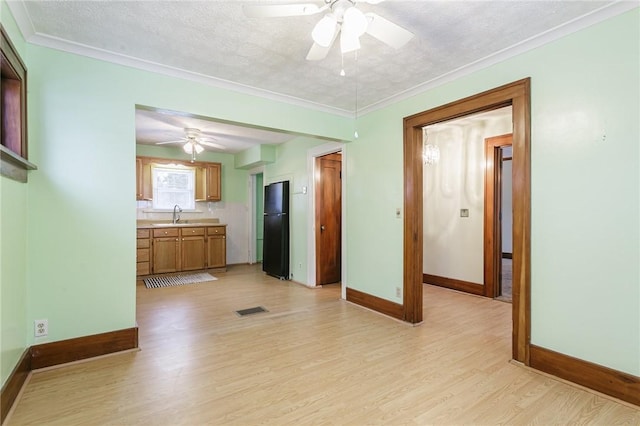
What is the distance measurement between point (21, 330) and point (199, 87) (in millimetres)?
2340

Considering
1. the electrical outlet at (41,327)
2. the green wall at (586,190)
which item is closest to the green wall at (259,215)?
the electrical outlet at (41,327)

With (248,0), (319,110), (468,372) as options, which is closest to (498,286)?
(468,372)

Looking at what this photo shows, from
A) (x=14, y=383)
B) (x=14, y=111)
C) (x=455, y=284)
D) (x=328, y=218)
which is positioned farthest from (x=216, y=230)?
(x=455, y=284)

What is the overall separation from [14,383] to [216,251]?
169 inches

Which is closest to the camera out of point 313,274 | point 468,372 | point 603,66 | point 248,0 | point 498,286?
point 248,0

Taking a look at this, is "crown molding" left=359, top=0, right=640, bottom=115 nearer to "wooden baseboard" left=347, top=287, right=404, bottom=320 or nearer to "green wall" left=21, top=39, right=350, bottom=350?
"wooden baseboard" left=347, top=287, right=404, bottom=320

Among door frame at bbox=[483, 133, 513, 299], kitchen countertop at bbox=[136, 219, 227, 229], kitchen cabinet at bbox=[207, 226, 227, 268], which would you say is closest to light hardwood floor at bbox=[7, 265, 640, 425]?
door frame at bbox=[483, 133, 513, 299]

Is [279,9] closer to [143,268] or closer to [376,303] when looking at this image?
[376,303]

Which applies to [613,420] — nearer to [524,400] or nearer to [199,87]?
[524,400]

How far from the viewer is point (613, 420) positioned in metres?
1.72

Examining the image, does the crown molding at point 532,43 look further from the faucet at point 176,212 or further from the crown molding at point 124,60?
the faucet at point 176,212

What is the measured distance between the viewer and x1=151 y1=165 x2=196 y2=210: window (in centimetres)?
612

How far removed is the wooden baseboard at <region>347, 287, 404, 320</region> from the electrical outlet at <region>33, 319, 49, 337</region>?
9.94 ft

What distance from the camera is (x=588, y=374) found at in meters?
2.03
